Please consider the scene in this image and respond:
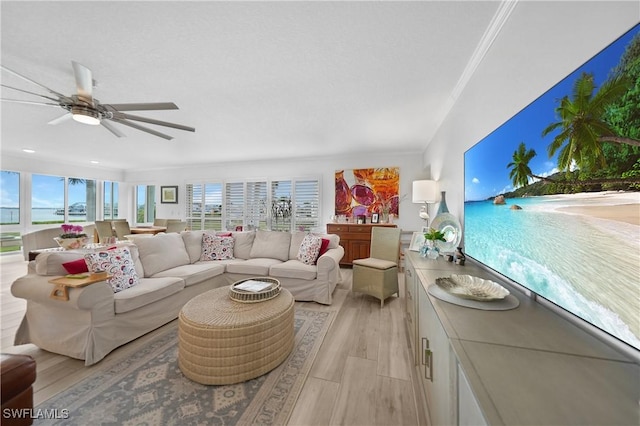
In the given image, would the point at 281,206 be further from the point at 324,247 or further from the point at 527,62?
the point at 527,62

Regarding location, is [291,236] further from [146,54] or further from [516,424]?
[516,424]

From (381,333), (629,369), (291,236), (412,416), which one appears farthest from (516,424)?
(291,236)

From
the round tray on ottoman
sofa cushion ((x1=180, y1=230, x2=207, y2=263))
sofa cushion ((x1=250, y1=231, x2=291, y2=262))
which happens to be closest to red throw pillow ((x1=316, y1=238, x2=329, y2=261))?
sofa cushion ((x1=250, y1=231, x2=291, y2=262))

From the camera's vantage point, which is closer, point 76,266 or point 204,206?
point 76,266

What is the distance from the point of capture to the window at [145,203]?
7.34m

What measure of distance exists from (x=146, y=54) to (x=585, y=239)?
298cm

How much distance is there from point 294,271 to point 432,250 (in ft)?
5.68

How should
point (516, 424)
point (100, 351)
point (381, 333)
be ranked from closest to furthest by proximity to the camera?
point (516, 424), point (100, 351), point (381, 333)

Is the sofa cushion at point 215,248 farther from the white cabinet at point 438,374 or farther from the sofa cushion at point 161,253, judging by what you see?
the white cabinet at point 438,374

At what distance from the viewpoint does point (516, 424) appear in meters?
0.50

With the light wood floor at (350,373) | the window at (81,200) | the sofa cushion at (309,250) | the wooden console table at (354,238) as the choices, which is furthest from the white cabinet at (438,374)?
the window at (81,200)

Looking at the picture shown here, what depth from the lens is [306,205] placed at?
5742mm

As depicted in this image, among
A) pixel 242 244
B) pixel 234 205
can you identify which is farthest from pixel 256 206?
pixel 242 244

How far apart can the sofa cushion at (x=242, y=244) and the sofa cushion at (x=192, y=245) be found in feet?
1.73
